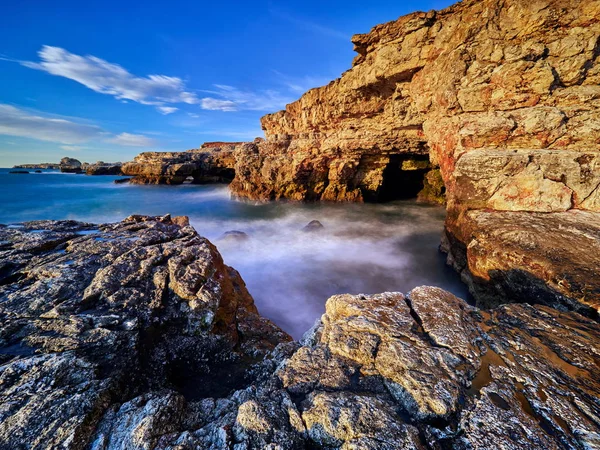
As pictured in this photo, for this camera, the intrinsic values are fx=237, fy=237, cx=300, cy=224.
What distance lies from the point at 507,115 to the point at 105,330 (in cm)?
1300

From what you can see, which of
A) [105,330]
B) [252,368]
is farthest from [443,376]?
[105,330]

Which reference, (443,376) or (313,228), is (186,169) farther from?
(443,376)

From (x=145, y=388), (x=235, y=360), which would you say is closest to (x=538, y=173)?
(x=235, y=360)

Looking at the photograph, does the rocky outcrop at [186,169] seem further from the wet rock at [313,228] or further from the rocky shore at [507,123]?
the rocky shore at [507,123]

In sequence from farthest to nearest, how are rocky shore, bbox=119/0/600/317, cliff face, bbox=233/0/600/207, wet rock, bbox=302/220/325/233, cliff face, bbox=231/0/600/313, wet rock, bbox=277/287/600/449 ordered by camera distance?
wet rock, bbox=302/220/325/233, cliff face, bbox=233/0/600/207, cliff face, bbox=231/0/600/313, rocky shore, bbox=119/0/600/317, wet rock, bbox=277/287/600/449

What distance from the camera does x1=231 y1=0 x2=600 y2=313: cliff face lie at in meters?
6.41

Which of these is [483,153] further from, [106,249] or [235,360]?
[106,249]

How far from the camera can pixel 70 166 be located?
286 ft

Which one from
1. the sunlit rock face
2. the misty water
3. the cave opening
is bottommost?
the misty water

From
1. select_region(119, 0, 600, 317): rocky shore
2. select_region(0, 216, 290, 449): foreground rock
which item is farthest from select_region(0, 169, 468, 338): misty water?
select_region(0, 216, 290, 449): foreground rock

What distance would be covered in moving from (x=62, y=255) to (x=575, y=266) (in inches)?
409

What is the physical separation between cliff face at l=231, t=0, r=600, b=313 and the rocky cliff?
10.9ft

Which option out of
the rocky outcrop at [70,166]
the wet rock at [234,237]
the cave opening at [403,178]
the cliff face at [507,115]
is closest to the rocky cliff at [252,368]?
the cliff face at [507,115]

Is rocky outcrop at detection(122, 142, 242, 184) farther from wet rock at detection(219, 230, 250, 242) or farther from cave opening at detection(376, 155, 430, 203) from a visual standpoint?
wet rock at detection(219, 230, 250, 242)
